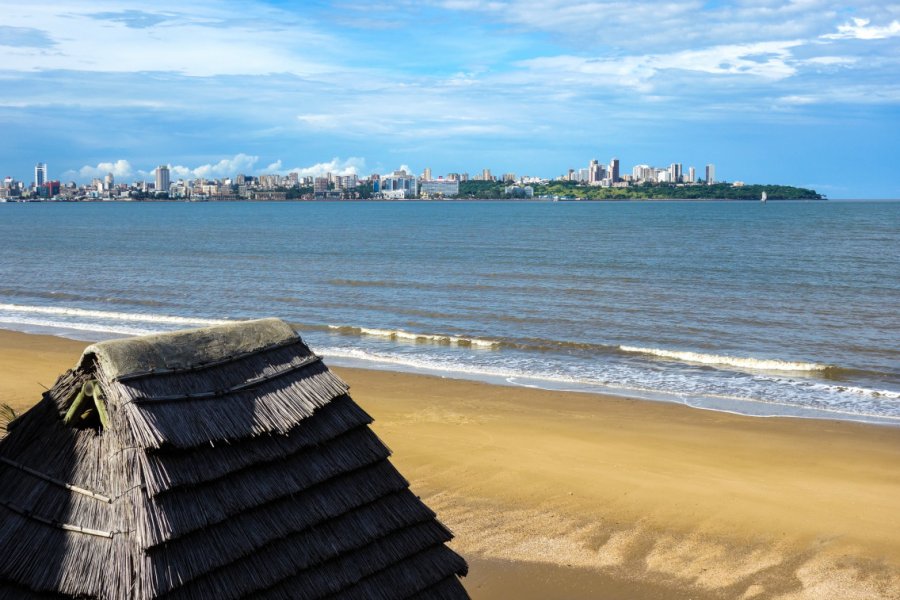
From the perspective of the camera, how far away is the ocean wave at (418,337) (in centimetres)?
2655

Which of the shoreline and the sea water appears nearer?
the shoreline

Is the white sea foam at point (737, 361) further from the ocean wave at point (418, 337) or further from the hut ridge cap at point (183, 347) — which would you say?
the hut ridge cap at point (183, 347)

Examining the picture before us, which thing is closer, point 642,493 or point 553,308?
point 642,493

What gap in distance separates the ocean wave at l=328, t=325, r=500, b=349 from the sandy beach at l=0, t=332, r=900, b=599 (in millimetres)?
6102

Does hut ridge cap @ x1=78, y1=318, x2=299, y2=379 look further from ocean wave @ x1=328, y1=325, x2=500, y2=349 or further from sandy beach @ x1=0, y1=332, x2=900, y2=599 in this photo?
ocean wave @ x1=328, y1=325, x2=500, y2=349

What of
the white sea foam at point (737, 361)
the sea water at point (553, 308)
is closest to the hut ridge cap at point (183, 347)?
the sea water at point (553, 308)

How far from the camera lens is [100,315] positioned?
32719mm

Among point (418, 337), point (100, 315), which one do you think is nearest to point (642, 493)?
point (418, 337)

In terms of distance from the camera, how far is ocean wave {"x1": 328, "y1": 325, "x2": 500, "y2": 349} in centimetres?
2655

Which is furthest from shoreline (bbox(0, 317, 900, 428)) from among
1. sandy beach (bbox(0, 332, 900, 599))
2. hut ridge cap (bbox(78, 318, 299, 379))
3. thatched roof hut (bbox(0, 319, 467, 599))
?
hut ridge cap (bbox(78, 318, 299, 379))

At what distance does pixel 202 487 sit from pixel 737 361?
20278 millimetres

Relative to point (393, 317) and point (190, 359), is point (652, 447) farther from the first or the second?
point (393, 317)

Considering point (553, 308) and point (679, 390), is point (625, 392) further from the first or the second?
point (553, 308)

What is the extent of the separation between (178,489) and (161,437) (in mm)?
361
